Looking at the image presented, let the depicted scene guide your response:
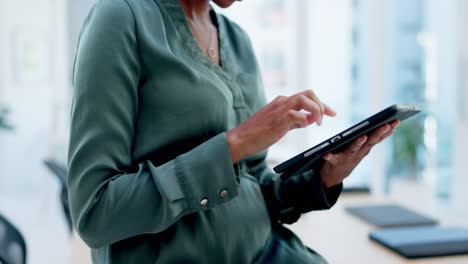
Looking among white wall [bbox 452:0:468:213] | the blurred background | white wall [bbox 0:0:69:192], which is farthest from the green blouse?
white wall [bbox 0:0:69:192]

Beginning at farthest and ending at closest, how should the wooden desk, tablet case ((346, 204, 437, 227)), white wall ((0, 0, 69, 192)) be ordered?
1. white wall ((0, 0, 69, 192))
2. tablet case ((346, 204, 437, 227))
3. the wooden desk

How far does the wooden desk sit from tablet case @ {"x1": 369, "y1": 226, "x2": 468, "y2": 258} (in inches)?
0.6

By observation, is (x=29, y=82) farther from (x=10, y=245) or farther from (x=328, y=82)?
(x=10, y=245)

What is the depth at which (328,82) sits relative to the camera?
5035mm

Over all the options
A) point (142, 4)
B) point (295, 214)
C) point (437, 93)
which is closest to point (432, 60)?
point (437, 93)

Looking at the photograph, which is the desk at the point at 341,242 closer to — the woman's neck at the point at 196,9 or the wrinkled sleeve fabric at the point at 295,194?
the wrinkled sleeve fabric at the point at 295,194

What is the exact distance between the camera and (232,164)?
0.72 m

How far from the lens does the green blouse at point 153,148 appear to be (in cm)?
67

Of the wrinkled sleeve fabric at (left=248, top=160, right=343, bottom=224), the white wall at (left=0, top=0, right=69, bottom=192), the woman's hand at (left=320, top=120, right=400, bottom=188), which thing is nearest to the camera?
the woman's hand at (left=320, top=120, right=400, bottom=188)

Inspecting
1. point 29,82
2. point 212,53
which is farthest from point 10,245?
point 29,82

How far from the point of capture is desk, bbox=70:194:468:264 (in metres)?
1.16

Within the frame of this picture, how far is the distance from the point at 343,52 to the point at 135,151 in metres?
4.58

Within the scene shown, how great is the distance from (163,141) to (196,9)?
32 centimetres

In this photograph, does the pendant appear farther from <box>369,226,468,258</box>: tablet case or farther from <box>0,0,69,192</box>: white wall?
<box>0,0,69,192</box>: white wall
